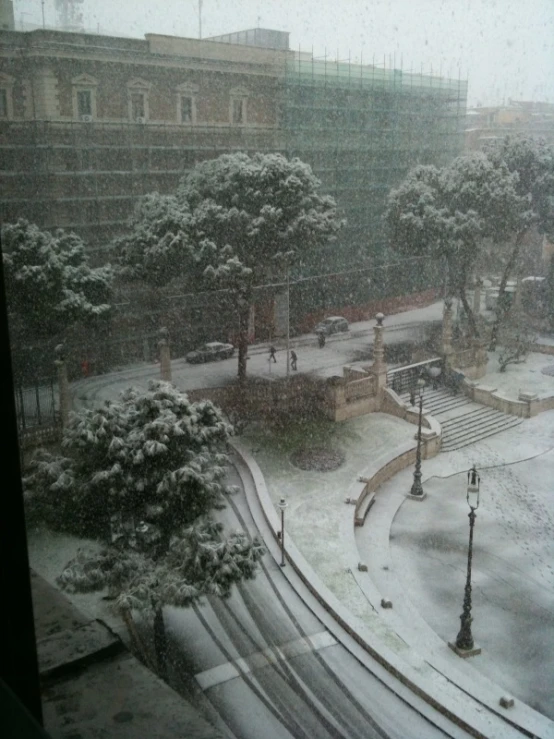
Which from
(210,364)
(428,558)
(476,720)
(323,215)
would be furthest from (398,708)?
(210,364)

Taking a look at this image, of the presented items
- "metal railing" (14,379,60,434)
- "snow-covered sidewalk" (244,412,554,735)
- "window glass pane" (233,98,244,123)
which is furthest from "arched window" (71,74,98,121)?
"snow-covered sidewalk" (244,412,554,735)

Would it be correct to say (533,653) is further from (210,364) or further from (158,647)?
(210,364)

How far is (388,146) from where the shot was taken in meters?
16.0

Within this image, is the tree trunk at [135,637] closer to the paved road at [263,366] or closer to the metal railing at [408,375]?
the paved road at [263,366]

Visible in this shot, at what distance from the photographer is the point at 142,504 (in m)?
4.95

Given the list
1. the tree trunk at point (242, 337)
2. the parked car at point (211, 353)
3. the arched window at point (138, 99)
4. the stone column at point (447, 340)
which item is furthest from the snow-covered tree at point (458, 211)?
the arched window at point (138, 99)

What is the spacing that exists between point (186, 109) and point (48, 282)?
18.7 ft

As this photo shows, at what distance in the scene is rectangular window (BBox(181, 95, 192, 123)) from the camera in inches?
480

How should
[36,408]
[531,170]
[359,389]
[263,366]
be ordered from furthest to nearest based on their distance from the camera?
[531,170], [263,366], [359,389], [36,408]

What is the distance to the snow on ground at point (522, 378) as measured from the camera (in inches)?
498

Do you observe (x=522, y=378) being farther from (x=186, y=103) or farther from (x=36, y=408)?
(x=36, y=408)

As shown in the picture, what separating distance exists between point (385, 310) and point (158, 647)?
1291 centimetres

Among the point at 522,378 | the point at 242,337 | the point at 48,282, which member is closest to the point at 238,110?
the point at 242,337

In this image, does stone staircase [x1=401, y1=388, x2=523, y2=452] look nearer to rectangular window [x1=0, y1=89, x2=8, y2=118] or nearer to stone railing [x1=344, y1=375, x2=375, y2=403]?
stone railing [x1=344, y1=375, x2=375, y2=403]
